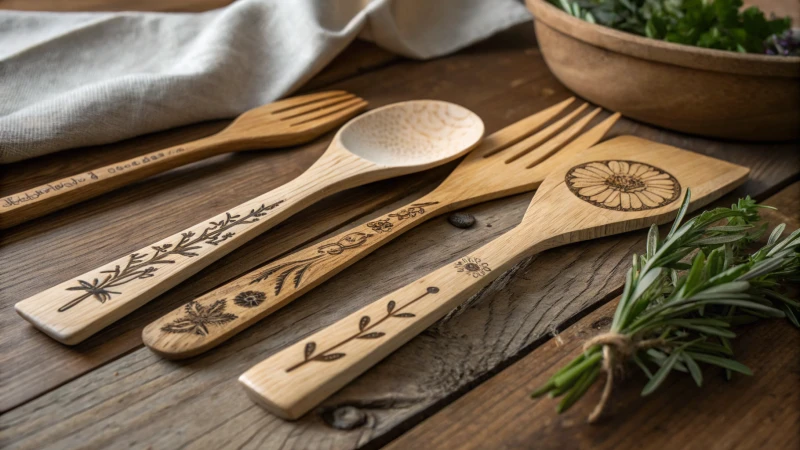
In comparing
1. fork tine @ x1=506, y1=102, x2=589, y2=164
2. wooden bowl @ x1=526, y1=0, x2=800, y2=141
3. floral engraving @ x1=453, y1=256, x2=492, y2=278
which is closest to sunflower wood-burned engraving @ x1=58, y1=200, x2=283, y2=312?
floral engraving @ x1=453, y1=256, x2=492, y2=278

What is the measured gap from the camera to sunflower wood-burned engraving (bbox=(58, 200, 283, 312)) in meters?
0.61

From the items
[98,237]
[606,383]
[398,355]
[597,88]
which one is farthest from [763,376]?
[98,237]

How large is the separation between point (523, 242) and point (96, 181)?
0.49 meters

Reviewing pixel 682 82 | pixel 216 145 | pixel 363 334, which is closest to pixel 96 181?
pixel 216 145

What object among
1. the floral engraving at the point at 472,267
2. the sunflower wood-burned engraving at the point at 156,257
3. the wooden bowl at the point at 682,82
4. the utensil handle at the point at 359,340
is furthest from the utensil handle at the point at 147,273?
the wooden bowl at the point at 682,82

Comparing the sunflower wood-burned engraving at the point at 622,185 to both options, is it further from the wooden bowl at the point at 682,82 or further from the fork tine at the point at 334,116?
the fork tine at the point at 334,116

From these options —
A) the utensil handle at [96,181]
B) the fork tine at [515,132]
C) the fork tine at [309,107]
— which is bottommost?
the fork tine at [515,132]

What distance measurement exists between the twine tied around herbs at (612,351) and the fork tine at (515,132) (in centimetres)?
40

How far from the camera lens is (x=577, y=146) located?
91 centimetres

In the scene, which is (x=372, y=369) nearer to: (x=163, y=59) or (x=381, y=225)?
(x=381, y=225)

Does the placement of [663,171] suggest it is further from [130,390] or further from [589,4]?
[130,390]

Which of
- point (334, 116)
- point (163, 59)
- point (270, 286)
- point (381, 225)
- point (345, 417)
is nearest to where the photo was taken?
point (345, 417)

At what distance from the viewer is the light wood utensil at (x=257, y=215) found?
0.60m

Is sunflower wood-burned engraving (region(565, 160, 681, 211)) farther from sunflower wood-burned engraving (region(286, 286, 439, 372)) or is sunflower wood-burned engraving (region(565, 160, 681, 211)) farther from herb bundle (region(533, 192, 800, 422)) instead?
sunflower wood-burned engraving (region(286, 286, 439, 372))
